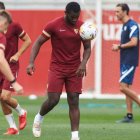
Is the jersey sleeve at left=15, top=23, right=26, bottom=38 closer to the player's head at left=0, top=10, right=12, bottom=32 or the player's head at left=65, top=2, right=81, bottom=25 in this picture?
the player's head at left=65, top=2, right=81, bottom=25

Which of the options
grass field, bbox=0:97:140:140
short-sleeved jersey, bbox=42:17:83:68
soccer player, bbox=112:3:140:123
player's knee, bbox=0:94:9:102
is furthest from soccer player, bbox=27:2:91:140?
soccer player, bbox=112:3:140:123

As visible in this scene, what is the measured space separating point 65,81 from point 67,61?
0.37 metres

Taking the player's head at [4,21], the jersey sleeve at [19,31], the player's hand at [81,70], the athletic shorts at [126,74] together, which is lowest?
the athletic shorts at [126,74]

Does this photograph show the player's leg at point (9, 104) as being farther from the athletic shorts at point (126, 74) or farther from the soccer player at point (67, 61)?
the athletic shorts at point (126, 74)

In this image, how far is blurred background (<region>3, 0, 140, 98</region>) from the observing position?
27.8 meters

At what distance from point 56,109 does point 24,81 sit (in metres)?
6.20

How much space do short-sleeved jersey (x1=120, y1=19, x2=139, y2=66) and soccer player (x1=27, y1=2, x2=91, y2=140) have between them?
169 inches

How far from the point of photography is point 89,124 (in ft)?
58.2

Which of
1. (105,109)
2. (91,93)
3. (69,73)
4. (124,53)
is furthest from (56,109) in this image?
(69,73)

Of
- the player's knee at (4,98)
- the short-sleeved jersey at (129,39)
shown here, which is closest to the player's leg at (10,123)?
the player's knee at (4,98)

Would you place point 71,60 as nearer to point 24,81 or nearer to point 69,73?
point 69,73

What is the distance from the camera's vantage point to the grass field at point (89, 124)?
595 inches

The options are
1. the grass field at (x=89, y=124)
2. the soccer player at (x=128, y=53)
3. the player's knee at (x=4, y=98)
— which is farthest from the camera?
the soccer player at (x=128, y=53)

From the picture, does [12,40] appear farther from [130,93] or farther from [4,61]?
[4,61]
